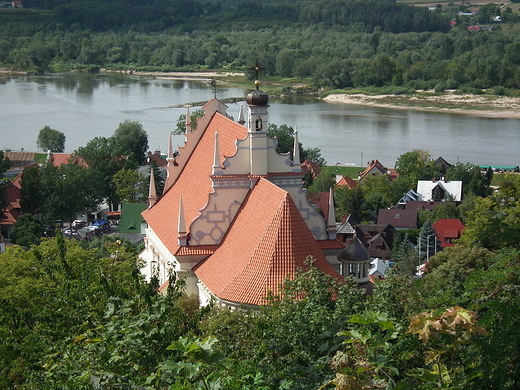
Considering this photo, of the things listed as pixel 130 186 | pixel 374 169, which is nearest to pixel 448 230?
pixel 374 169

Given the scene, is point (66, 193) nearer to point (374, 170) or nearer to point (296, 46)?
point (374, 170)

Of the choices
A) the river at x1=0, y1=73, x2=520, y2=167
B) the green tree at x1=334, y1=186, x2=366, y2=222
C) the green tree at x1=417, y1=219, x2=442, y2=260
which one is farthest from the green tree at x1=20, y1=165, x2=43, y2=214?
the green tree at x1=417, y1=219, x2=442, y2=260

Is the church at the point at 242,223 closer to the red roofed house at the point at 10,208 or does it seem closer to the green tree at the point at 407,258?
the green tree at the point at 407,258

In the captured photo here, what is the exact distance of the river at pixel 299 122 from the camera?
186 feet

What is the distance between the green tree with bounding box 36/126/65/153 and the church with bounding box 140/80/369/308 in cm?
3380

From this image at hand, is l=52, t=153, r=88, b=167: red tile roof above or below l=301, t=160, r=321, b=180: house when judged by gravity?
above

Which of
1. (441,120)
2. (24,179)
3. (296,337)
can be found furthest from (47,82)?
(296,337)

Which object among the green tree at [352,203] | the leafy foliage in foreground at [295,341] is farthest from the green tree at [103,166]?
the leafy foliage in foreground at [295,341]

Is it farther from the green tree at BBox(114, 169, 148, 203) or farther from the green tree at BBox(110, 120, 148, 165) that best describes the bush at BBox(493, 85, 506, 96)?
the green tree at BBox(114, 169, 148, 203)

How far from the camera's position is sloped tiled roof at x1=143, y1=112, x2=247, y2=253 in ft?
66.7

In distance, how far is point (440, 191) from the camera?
43938 mm

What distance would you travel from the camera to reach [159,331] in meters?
8.46

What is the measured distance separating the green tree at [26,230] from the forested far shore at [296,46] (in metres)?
57.4

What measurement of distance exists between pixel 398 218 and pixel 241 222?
21.3 m
